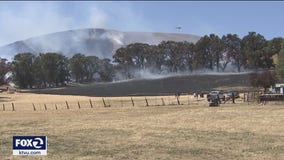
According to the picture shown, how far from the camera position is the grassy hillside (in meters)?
160

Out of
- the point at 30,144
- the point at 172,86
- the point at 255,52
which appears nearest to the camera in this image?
the point at 30,144

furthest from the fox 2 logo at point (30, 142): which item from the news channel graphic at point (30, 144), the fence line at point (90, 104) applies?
the fence line at point (90, 104)

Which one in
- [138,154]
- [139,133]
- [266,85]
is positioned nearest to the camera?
[138,154]

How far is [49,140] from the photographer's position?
2491 centimetres

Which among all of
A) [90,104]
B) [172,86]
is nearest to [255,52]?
[172,86]

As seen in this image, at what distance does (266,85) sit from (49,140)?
3578 inches

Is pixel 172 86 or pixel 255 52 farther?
pixel 255 52

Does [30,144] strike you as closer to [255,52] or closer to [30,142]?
[30,142]

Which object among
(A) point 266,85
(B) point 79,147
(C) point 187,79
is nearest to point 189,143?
(B) point 79,147

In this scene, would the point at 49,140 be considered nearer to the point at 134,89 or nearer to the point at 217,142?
the point at 217,142

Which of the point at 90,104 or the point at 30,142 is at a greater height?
the point at 30,142

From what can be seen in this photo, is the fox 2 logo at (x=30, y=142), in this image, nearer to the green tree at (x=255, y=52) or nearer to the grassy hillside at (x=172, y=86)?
the grassy hillside at (x=172, y=86)

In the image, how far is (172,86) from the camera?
17288 cm

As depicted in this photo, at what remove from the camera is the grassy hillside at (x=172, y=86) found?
16014cm
